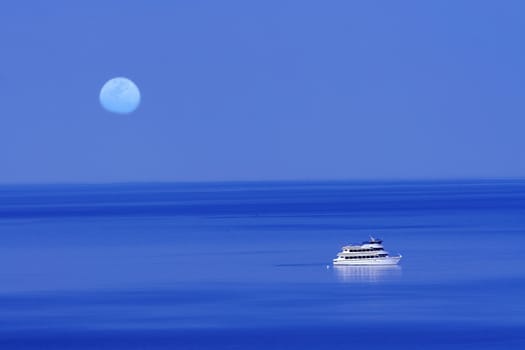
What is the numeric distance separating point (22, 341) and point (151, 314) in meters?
4.74

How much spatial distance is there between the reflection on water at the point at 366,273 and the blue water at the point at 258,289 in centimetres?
9

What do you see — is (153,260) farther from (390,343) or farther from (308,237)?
(390,343)

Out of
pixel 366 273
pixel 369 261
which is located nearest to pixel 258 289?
pixel 366 273

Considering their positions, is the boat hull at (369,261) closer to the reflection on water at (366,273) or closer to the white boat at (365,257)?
the white boat at (365,257)

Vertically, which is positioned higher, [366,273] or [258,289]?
[366,273]

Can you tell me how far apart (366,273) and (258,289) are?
725cm

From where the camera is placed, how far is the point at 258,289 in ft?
152

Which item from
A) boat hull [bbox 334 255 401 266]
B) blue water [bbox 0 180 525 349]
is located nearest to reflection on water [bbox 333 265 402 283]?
blue water [bbox 0 180 525 349]

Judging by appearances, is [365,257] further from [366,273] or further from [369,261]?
[366,273]

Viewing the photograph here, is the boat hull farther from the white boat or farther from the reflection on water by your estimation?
the reflection on water

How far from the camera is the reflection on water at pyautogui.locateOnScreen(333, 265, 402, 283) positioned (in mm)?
50062

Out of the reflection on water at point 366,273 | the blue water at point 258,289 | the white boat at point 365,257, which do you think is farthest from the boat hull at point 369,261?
the blue water at point 258,289

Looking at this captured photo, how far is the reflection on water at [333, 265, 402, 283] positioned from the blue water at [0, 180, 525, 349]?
0.09 meters

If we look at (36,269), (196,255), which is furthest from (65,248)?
(36,269)
